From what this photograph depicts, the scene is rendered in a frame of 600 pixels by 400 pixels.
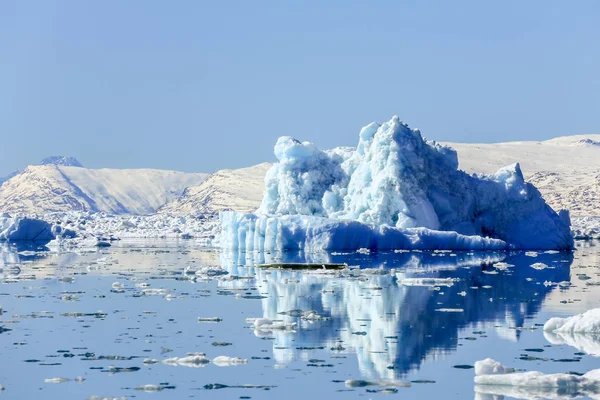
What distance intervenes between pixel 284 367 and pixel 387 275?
14.9 meters

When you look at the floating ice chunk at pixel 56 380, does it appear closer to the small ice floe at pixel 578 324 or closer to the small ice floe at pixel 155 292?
the small ice floe at pixel 578 324

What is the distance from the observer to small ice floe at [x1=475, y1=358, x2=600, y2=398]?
1138cm

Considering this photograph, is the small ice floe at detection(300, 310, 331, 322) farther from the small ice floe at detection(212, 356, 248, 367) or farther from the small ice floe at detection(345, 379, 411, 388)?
the small ice floe at detection(345, 379, 411, 388)

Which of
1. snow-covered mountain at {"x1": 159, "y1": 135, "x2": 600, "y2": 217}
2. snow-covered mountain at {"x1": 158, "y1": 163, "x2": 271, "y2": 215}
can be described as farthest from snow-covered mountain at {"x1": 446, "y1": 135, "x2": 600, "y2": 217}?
snow-covered mountain at {"x1": 158, "y1": 163, "x2": 271, "y2": 215}

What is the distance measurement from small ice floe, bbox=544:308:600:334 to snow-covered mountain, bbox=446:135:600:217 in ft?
336

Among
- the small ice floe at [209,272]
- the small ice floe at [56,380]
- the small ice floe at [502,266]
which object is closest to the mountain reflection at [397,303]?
the small ice floe at [502,266]

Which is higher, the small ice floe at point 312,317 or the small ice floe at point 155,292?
the small ice floe at point 155,292

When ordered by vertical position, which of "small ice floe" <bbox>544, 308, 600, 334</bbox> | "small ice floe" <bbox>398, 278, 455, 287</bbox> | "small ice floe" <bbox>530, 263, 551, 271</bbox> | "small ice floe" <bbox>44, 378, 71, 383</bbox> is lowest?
"small ice floe" <bbox>44, 378, 71, 383</bbox>

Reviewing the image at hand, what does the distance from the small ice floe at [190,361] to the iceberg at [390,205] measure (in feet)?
83.6

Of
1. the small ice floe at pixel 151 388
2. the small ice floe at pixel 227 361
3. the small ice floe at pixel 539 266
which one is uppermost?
the small ice floe at pixel 539 266

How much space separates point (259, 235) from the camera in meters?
41.6

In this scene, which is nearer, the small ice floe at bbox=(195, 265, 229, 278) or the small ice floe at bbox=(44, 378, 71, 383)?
the small ice floe at bbox=(44, 378, 71, 383)

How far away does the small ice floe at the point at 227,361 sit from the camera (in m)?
13.2

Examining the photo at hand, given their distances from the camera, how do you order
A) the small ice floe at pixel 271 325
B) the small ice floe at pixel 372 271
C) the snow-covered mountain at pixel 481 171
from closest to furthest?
the small ice floe at pixel 271 325
the small ice floe at pixel 372 271
the snow-covered mountain at pixel 481 171
